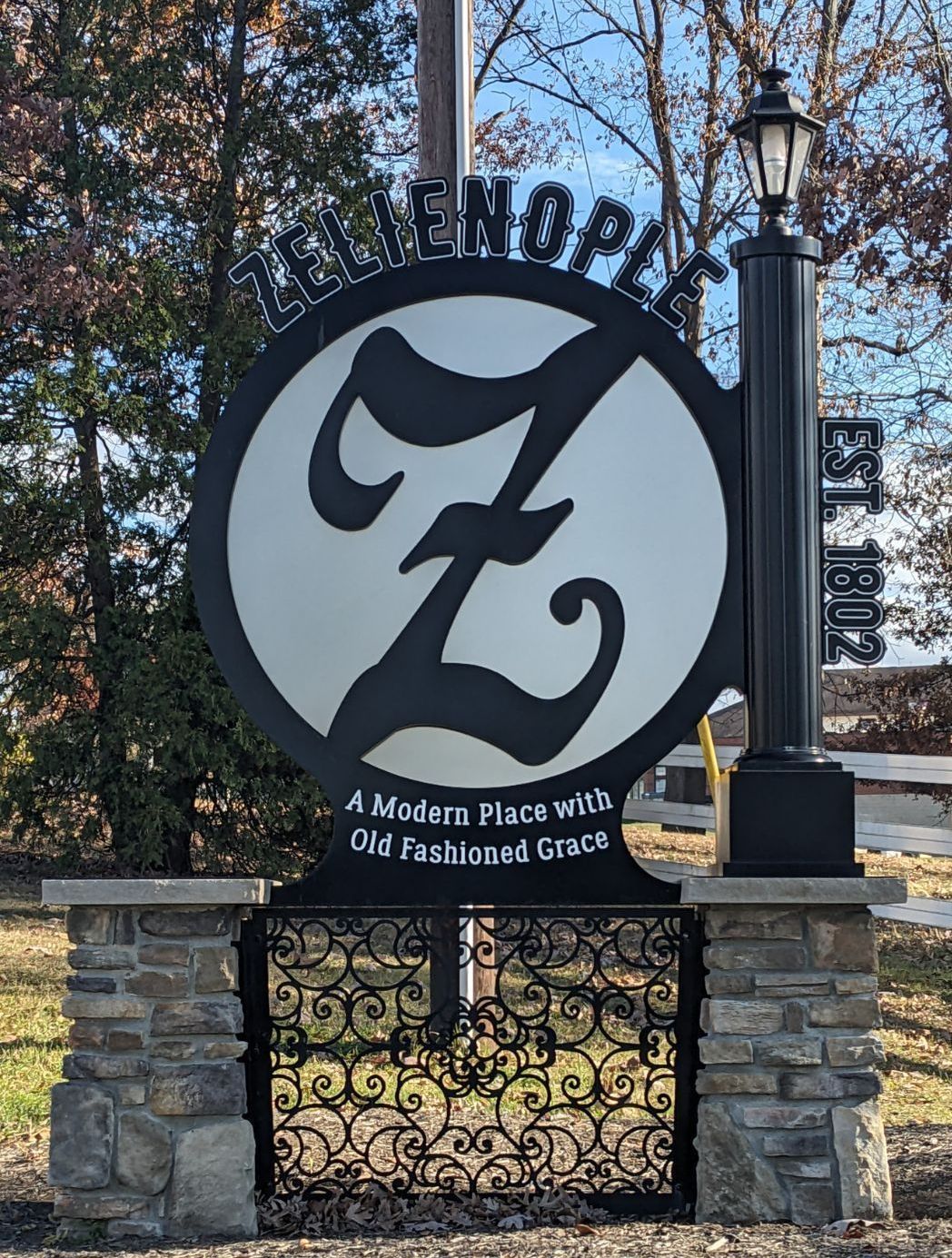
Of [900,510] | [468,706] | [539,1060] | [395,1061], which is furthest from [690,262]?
[900,510]

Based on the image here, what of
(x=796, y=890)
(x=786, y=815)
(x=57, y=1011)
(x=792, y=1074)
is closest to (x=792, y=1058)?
(x=792, y=1074)

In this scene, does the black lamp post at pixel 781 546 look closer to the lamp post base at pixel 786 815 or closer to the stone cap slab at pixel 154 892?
the lamp post base at pixel 786 815

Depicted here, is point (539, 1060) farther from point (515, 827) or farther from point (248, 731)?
point (248, 731)

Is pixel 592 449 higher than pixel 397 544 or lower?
higher

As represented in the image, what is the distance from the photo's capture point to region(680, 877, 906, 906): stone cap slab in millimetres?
4281

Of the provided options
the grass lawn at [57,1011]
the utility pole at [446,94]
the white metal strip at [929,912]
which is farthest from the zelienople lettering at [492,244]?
the white metal strip at [929,912]

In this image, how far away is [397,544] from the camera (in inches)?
185

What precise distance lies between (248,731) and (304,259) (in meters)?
6.37

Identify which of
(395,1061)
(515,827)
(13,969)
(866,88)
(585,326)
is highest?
(866,88)

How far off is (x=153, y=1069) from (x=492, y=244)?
2971 mm

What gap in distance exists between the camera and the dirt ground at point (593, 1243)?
400 cm

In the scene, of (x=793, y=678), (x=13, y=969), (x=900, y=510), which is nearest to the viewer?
(x=793, y=678)

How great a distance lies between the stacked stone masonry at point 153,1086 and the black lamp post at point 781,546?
1740 mm

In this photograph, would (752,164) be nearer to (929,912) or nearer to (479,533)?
(479,533)
